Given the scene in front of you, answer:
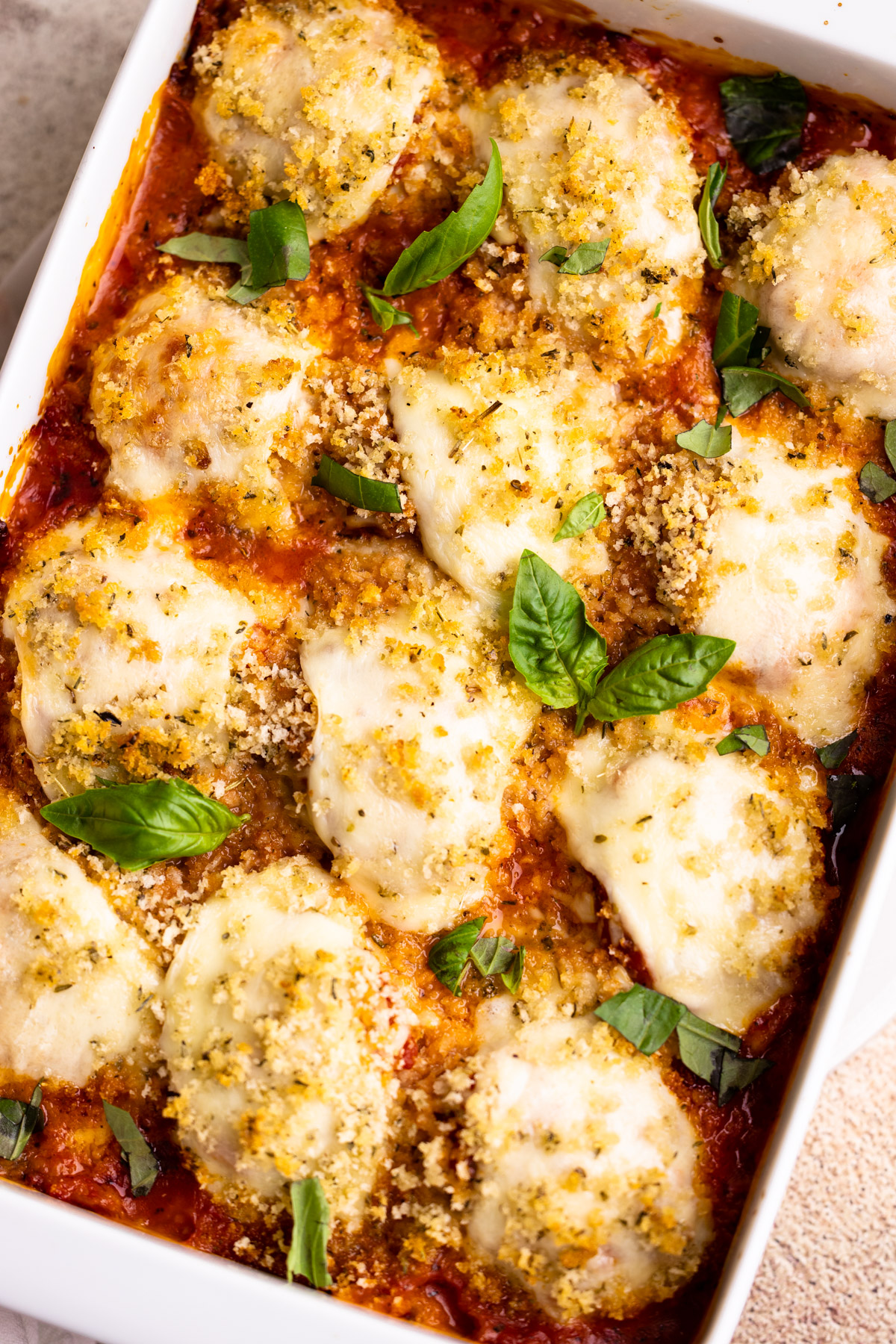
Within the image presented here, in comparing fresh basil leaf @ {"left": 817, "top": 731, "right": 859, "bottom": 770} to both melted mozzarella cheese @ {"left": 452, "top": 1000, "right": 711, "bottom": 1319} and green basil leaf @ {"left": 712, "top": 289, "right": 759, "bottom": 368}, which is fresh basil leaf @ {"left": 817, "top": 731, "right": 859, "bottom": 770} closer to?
melted mozzarella cheese @ {"left": 452, "top": 1000, "right": 711, "bottom": 1319}

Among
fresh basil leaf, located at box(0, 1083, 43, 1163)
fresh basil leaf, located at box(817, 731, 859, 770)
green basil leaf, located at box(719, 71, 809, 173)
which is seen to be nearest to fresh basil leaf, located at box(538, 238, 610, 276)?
green basil leaf, located at box(719, 71, 809, 173)

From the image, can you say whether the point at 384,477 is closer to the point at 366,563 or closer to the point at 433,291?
the point at 366,563

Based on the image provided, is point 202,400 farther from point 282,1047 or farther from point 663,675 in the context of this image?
point 282,1047

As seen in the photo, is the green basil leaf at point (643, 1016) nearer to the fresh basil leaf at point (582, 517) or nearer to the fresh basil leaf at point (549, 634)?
the fresh basil leaf at point (549, 634)

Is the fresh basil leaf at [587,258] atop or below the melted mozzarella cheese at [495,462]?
atop

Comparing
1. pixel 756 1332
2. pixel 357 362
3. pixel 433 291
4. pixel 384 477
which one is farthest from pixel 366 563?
pixel 756 1332

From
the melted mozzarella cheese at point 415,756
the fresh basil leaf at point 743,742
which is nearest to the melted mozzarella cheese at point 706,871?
the fresh basil leaf at point 743,742
